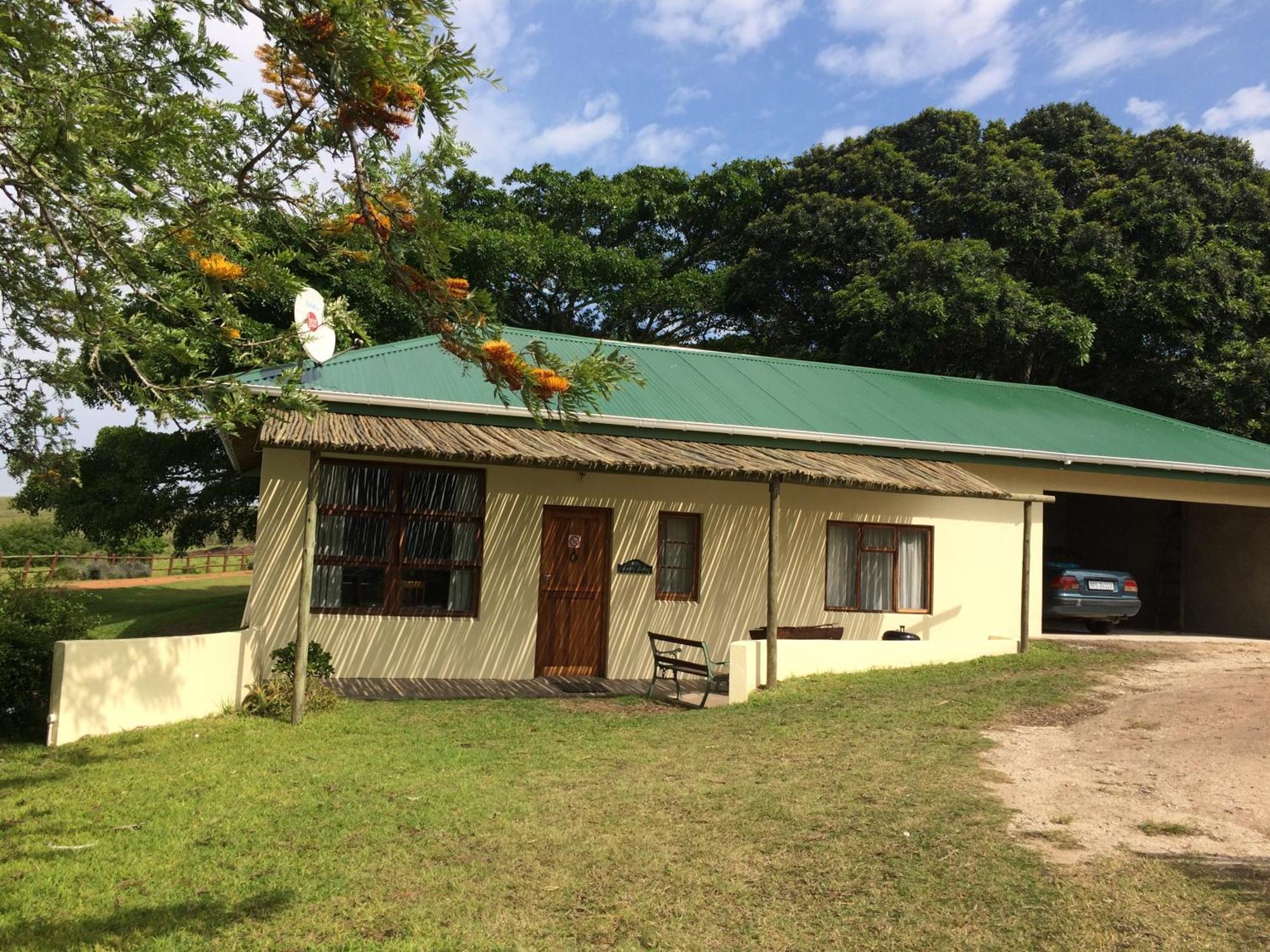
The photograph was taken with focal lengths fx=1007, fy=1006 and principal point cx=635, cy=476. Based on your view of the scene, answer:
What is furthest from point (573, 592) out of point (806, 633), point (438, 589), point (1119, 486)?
point (1119, 486)

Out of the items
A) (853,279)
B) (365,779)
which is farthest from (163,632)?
(853,279)

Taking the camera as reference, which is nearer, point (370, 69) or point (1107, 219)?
point (370, 69)

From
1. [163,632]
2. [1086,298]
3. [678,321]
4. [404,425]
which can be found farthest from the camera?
[678,321]

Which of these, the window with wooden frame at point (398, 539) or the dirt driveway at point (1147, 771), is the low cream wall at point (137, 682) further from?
the dirt driveway at point (1147, 771)

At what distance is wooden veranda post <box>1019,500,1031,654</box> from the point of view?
12906 millimetres

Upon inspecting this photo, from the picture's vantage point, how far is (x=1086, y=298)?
21.3 meters

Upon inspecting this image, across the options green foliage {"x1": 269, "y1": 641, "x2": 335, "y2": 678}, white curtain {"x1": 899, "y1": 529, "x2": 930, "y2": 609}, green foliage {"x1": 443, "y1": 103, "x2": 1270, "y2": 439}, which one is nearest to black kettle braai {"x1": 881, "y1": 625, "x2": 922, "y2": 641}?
white curtain {"x1": 899, "y1": 529, "x2": 930, "y2": 609}

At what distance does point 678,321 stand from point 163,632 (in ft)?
52.4

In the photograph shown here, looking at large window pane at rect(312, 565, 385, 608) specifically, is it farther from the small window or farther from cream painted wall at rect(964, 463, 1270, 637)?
cream painted wall at rect(964, 463, 1270, 637)

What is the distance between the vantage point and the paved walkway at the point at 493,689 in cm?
1051

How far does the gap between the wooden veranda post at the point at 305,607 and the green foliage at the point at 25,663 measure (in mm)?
1898

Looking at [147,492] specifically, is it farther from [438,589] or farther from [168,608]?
[438,589]

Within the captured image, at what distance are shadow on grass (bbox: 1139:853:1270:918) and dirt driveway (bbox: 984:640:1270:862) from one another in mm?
64

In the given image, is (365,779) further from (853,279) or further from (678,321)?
(678,321)
